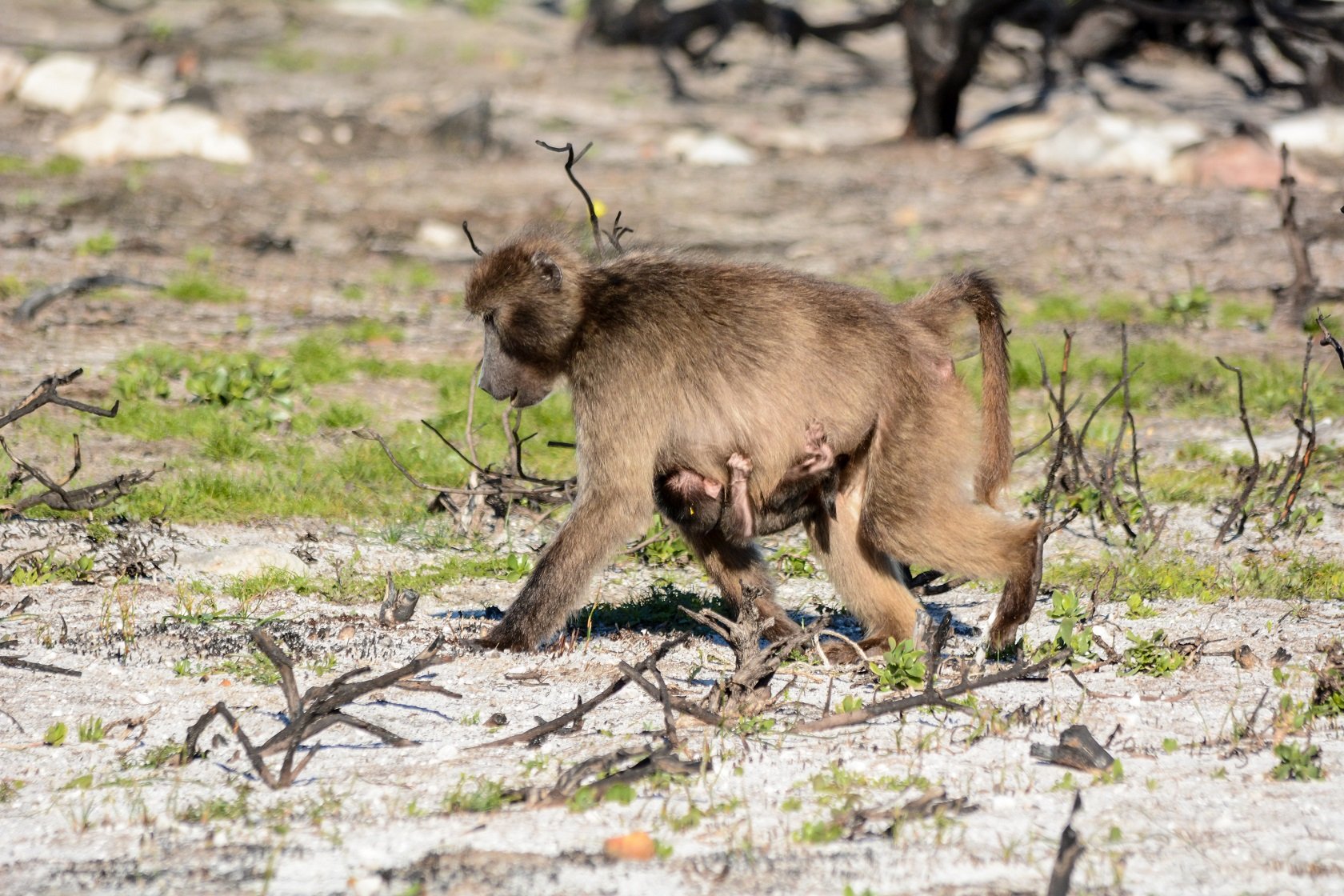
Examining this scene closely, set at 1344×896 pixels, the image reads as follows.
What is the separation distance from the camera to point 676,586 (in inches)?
218

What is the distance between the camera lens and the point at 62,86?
14.7 meters

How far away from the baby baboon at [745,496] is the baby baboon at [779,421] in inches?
1.0

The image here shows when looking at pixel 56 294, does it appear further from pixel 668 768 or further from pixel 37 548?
pixel 668 768

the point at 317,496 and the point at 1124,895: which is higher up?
the point at 1124,895

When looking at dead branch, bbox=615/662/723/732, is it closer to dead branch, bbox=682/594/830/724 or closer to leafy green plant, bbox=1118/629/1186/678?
dead branch, bbox=682/594/830/724

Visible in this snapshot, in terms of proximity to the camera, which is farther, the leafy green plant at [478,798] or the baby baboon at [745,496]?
the baby baboon at [745,496]

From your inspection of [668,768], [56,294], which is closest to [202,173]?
[56,294]

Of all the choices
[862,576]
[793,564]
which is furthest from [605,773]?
[793,564]

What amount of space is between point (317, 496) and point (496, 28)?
53.7 ft

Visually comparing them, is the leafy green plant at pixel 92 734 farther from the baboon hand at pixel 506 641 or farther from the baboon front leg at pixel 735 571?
the baboon front leg at pixel 735 571

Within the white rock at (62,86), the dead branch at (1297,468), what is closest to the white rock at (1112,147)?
the dead branch at (1297,468)

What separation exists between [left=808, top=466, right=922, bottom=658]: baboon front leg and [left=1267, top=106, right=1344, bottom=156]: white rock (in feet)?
35.2

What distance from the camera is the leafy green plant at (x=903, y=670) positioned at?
4047 mm

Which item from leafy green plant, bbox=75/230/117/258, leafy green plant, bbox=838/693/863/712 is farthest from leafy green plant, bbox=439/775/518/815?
leafy green plant, bbox=75/230/117/258
